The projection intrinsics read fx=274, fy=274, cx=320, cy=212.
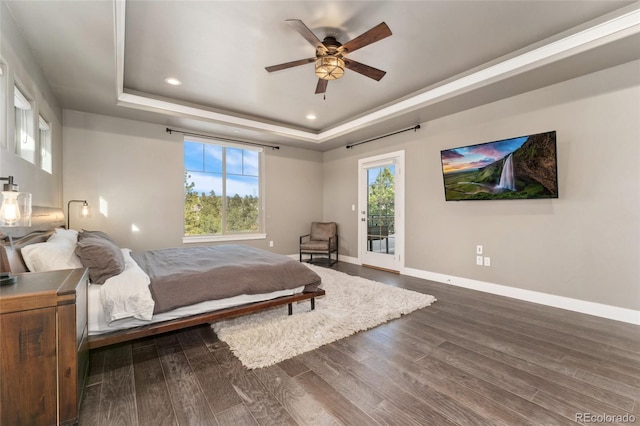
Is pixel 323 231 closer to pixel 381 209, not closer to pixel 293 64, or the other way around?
pixel 381 209

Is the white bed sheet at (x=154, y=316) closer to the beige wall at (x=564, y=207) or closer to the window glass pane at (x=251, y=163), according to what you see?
the beige wall at (x=564, y=207)

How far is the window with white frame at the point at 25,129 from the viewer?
2.42 metres

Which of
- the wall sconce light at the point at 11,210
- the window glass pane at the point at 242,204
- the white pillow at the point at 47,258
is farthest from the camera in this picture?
the window glass pane at the point at 242,204

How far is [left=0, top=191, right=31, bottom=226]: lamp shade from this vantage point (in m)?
1.37

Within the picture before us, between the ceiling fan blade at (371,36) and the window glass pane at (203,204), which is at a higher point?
the ceiling fan blade at (371,36)

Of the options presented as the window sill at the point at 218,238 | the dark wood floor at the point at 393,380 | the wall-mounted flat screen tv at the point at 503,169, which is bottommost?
the dark wood floor at the point at 393,380

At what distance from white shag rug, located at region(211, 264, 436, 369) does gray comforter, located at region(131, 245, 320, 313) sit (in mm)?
337

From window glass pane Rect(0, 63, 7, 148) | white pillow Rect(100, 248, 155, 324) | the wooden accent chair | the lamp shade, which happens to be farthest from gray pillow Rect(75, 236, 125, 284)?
the wooden accent chair

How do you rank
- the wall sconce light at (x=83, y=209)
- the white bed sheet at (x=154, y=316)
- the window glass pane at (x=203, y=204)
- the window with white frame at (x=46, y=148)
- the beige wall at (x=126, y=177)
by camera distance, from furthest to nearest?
the window glass pane at (x=203, y=204) → the beige wall at (x=126, y=177) → the wall sconce light at (x=83, y=209) → the window with white frame at (x=46, y=148) → the white bed sheet at (x=154, y=316)

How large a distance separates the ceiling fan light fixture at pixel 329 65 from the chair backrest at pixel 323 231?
3744 millimetres

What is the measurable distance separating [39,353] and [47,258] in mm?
820

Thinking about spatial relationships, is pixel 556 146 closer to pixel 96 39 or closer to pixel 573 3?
pixel 573 3

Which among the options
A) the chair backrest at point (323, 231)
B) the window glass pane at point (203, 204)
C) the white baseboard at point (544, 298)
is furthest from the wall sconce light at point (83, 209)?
the white baseboard at point (544, 298)

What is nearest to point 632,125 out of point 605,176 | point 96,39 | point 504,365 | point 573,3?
point 605,176
